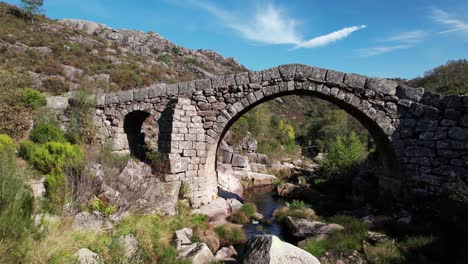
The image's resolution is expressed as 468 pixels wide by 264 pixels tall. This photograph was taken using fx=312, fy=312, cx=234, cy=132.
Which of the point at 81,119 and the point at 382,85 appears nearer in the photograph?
the point at 382,85

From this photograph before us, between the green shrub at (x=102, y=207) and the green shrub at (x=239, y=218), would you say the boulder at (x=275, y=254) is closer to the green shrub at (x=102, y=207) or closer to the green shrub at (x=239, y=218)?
the green shrub at (x=102, y=207)

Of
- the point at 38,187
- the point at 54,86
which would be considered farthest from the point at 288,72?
the point at 54,86

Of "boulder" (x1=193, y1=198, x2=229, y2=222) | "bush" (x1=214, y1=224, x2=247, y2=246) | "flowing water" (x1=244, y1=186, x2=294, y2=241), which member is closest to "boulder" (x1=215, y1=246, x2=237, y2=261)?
"bush" (x1=214, y1=224, x2=247, y2=246)

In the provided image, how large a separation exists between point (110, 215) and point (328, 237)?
4.56 m

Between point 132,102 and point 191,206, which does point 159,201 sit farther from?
point 132,102

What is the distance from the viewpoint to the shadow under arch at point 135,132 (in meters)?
10.5

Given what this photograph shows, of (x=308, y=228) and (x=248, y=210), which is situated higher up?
(x=308, y=228)

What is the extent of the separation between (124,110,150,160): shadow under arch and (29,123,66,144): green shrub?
2249 millimetres

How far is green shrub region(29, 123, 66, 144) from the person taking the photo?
838 cm

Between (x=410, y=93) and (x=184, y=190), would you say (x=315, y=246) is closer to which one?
(x=184, y=190)

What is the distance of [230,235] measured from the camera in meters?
7.59

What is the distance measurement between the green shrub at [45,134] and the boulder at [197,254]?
17.0 ft

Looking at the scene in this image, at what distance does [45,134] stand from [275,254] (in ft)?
23.9

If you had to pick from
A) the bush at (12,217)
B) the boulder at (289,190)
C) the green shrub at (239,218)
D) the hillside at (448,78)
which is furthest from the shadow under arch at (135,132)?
the hillside at (448,78)
